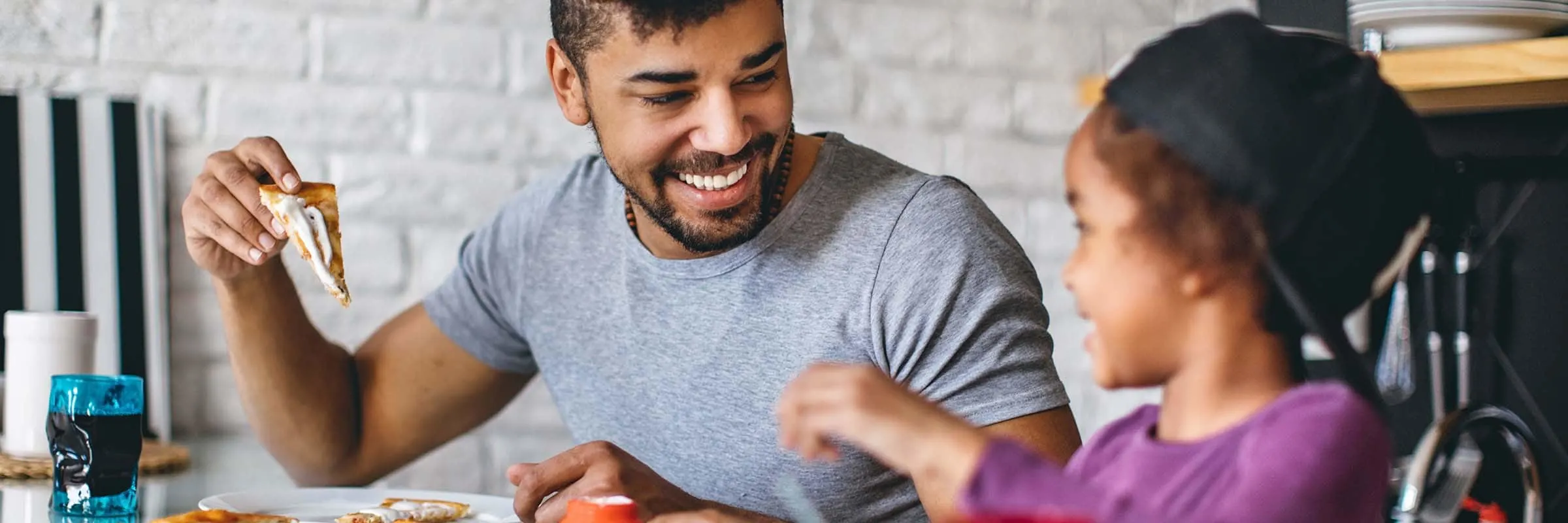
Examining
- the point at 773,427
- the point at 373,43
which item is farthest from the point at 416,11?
the point at 773,427

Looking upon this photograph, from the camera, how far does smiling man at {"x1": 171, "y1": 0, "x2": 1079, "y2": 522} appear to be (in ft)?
3.94

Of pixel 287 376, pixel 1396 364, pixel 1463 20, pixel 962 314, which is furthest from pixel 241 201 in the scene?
pixel 1396 364

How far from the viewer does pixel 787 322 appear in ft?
4.34

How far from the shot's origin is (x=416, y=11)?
1810 mm

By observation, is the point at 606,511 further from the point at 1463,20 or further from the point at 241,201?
the point at 1463,20

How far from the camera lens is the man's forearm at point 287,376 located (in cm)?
150

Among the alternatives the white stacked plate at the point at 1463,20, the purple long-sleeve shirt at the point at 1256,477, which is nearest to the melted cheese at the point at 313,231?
the purple long-sleeve shirt at the point at 1256,477

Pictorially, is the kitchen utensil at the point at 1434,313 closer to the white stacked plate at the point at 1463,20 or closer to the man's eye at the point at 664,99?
the white stacked plate at the point at 1463,20

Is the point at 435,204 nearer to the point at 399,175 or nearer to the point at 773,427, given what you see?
the point at 399,175

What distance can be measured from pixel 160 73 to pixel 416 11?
0.96ft

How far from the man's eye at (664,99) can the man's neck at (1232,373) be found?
64cm

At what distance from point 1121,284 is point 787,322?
0.67m

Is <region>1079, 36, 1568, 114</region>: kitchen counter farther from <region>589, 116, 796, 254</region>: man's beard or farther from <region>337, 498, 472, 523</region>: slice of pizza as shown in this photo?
<region>337, 498, 472, 523</region>: slice of pizza

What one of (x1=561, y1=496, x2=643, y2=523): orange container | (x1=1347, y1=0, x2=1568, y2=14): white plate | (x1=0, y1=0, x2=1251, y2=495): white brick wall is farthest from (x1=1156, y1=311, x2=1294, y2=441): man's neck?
(x1=0, y1=0, x2=1251, y2=495): white brick wall
